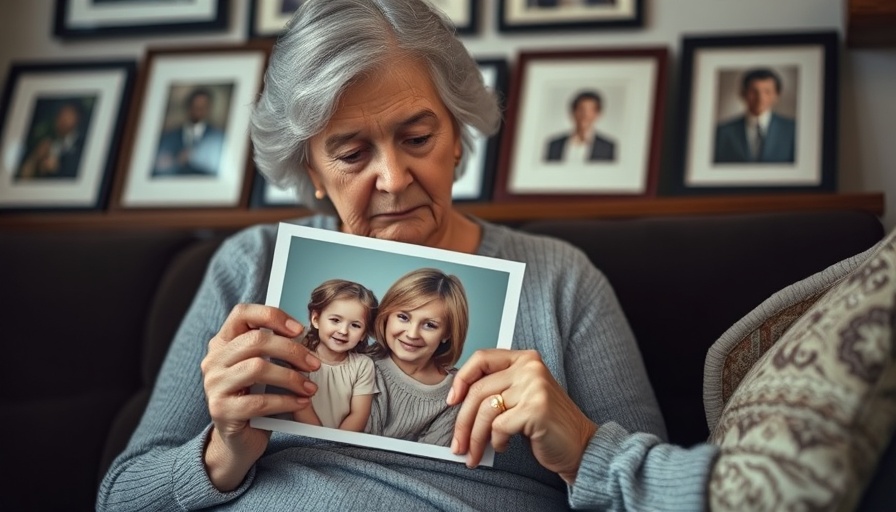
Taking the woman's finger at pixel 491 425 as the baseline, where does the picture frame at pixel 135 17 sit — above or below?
above

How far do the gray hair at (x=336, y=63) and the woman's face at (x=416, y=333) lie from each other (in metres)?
0.34

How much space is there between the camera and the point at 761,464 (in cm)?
98

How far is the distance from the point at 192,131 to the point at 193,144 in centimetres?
4

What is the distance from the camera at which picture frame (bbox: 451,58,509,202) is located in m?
2.19

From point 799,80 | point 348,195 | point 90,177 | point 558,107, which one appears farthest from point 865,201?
point 90,177

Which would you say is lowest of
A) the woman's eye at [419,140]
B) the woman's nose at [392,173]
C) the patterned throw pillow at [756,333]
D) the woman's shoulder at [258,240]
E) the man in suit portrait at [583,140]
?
the patterned throw pillow at [756,333]

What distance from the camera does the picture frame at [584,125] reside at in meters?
2.13

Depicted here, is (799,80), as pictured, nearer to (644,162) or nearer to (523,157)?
(644,162)

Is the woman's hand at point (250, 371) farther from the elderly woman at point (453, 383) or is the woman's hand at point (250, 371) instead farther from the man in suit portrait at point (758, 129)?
the man in suit portrait at point (758, 129)

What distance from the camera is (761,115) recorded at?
81.7 inches

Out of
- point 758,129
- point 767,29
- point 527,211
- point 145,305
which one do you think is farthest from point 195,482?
point 767,29

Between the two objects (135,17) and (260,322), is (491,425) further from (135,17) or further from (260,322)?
(135,17)

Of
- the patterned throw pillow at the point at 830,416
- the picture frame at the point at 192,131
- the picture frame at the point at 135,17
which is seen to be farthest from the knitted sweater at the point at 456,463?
the picture frame at the point at 135,17

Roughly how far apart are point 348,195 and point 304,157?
150mm
